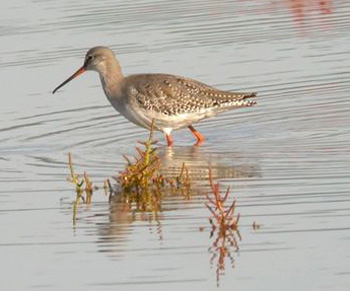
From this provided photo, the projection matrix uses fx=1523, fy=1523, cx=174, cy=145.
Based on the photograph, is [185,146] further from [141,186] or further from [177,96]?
[141,186]

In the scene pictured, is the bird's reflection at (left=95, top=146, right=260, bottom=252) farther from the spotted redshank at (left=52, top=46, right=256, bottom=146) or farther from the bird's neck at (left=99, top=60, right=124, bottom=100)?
the bird's neck at (left=99, top=60, right=124, bottom=100)

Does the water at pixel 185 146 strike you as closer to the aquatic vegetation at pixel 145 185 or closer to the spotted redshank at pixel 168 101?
the aquatic vegetation at pixel 145 185

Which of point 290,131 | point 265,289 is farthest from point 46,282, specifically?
point 290,131

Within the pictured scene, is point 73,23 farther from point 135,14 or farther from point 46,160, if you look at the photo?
point 46,160

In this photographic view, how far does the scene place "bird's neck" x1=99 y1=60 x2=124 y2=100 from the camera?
56.9 ft

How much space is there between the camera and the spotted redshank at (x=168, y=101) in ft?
55.9

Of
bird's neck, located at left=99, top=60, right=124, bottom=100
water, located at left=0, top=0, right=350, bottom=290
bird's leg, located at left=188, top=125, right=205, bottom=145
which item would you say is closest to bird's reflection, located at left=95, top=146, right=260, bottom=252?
water, located at left=0, top=0, right=350, bottom=290

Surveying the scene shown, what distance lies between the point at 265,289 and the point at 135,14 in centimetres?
1395

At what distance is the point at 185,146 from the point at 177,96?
58 cm

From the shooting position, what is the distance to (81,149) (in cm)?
1664

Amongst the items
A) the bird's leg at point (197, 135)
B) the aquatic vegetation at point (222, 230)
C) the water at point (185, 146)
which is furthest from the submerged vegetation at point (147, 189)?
the bird's leg at point (197, 135)

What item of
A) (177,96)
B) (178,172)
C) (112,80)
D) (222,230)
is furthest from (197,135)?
(222,230)

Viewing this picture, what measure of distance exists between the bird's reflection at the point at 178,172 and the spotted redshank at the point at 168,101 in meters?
0.38

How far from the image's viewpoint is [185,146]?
1708 cm
